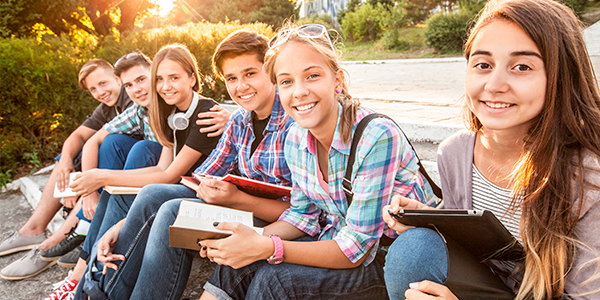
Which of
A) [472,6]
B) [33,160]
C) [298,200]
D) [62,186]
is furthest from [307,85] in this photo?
[472,6]

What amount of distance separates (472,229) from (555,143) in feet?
1.27

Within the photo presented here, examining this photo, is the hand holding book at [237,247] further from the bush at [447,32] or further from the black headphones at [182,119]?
the bush at [447,32]

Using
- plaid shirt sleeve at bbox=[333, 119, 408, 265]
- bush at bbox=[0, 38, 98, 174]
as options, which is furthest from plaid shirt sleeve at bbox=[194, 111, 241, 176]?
bush at bbox=[0, 38, 98, 174]

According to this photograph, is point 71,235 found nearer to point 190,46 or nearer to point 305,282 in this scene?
point 305,282

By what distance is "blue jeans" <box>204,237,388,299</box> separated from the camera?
63.6 inches

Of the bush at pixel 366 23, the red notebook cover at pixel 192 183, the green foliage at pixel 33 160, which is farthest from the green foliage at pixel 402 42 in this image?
the red notebook cover at pixel 192 183

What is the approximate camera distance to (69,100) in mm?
5250

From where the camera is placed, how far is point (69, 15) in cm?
878

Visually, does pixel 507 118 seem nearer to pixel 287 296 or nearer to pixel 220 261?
pixel 287 296

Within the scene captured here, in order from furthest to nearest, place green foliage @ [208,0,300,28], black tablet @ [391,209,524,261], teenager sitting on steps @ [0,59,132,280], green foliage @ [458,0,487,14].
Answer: green foliage @ [208,0,300,28], green foliage @ [458,0,487,14], teenager sitting on steps @ [0,59,132,280], black tablet @ [391,209,524,261]

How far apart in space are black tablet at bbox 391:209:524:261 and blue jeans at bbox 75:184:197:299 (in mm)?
1197

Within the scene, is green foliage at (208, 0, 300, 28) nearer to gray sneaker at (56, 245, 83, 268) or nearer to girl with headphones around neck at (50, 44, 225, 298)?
girl with headphones around neck at (50, 44, 225, 298)

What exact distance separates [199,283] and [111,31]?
899cm

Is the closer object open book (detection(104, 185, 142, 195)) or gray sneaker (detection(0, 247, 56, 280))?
open book (detection(104, 185, 142, 195))
